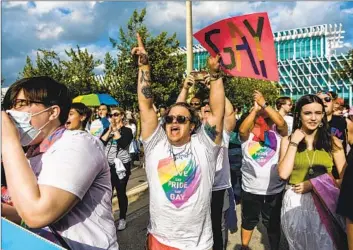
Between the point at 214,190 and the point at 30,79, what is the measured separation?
2339 millimetres

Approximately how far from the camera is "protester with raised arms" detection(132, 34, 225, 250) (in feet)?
8.25

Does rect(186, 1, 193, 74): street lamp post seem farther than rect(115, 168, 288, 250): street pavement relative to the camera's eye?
Yes

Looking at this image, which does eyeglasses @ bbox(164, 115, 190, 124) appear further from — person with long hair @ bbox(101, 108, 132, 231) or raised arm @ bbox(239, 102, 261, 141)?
person with long hair @ bbox(101, 108, 132, 231)

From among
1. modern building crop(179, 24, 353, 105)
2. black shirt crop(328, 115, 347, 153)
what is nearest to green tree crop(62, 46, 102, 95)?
black shirt crop(328, 115, 347, 153)

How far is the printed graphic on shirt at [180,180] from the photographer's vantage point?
2518 mm

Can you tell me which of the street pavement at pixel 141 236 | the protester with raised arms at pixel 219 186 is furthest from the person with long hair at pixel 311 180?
the street pavement at pixel 141 236

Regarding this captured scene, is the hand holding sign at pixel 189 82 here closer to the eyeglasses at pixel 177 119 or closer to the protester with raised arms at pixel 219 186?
the protester with raised arms at pixel 219 186

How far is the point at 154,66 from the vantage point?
57.4 feet

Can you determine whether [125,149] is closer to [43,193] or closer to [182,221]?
[182,221]

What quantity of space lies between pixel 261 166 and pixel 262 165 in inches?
0.6

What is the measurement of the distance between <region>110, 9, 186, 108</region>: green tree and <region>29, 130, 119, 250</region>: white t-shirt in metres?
15.4

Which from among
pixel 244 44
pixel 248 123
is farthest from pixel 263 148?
pixel 244 44

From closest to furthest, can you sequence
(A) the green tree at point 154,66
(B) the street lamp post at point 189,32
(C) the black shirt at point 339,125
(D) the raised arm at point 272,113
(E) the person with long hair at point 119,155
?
(D) the raised arm at point 272,113 → (C) the black shirt at point 339,125 → (E) the person with long hair at point 119,155 → (B) the street lamp post at point 189,32 → (A) the green tree at point 154,66

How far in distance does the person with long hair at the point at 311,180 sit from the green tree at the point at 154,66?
14.1 metres
